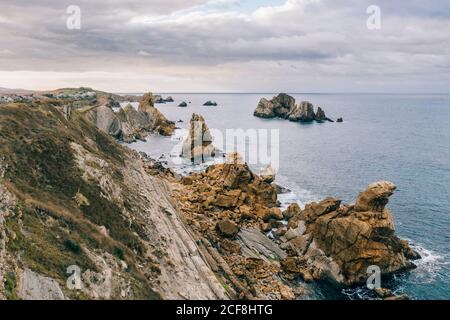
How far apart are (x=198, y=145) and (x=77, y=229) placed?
241 ft

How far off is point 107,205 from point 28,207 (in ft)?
31.4

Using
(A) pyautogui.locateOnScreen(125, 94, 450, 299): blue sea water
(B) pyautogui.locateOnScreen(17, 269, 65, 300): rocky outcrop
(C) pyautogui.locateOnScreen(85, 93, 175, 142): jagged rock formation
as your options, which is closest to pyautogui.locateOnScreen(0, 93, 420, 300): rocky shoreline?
(B) pyautogui.locateOnScreen(17, 269, 65, 300): rocky outcrop

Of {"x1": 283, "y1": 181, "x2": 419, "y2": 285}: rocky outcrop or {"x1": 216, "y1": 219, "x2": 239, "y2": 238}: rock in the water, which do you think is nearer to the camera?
{"x1": 283, "y1": 181, "x2": 419, "y2": 285}: rocky outcrop

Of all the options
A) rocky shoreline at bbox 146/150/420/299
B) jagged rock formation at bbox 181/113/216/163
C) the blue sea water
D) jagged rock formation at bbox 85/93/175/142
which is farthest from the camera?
jagged rock formation at bbox 85/93/175/142

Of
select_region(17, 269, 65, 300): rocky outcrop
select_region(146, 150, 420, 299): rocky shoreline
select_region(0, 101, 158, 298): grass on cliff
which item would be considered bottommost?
select_region(146, 150, 420, 299): rocky shoreline

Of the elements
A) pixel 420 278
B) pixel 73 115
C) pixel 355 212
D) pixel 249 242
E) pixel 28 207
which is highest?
pixel 73 115

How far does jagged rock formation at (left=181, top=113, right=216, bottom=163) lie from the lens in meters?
106

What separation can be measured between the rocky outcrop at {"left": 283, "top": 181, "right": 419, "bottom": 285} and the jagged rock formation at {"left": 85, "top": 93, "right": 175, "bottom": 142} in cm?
9006

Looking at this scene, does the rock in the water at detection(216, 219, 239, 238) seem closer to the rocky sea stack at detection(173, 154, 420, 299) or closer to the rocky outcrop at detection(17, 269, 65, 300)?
the rocky sea stack at detection(173, 154, 420, 299)

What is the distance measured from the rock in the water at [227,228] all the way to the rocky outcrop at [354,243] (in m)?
7.39

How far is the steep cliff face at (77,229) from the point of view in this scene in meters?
28.0

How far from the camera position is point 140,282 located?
108 ft
